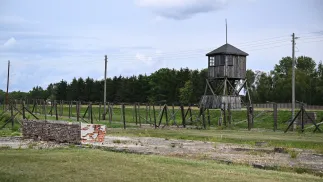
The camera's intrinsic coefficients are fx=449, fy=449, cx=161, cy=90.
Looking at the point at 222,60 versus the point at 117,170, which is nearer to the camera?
the point at 117,170

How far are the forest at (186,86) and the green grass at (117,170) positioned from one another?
8035 cm

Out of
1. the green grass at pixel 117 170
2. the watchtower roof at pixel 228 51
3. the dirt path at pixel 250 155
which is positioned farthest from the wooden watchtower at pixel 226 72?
the green grass at pixel 117 170

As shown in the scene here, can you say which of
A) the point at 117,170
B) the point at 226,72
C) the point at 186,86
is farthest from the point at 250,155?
the point at 186,86

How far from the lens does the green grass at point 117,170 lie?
13445 millimetres

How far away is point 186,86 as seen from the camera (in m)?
108

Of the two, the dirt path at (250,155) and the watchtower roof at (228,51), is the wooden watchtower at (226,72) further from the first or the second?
the dirt path at (250,155)

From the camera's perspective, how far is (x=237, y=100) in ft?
183

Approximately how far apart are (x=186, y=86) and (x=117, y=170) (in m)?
93.8

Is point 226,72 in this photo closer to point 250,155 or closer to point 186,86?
point 250,155

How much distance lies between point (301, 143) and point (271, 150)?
4.76 meters

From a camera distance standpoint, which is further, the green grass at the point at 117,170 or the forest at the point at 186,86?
the forest at the point at 186,86

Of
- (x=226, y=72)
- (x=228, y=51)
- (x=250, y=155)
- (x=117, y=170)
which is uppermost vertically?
(x=228, y=51)

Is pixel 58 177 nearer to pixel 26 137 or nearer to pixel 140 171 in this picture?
pixel 140 171

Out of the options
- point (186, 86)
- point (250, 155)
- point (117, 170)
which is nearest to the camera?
point (117, 170)
